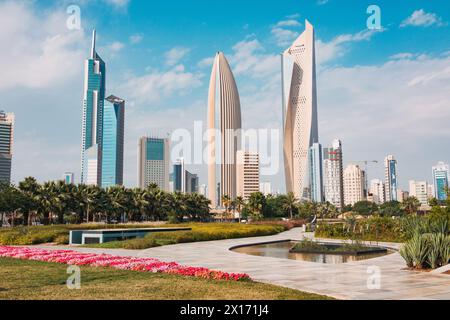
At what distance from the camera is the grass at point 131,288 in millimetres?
9297

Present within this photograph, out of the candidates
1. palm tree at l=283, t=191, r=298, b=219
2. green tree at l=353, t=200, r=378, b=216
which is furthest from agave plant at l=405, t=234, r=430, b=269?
green tree at l=353, t=200, r=378, b=216

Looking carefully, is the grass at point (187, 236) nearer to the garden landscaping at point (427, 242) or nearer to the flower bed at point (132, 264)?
the flower bed at point (132, 264)

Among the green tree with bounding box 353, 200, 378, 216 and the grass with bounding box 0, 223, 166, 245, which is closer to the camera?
the grass with bounding box 0, 223, 166, 245

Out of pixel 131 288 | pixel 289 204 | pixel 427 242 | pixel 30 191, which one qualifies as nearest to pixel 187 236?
pixel 427 242

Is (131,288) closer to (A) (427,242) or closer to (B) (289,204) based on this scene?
(A) (427,242)

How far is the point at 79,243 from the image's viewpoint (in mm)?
29562

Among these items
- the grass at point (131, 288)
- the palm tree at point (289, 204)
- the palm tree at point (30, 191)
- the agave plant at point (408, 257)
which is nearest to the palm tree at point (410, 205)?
the palm tree at point (289, 204)

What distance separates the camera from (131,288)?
1036 centimetres

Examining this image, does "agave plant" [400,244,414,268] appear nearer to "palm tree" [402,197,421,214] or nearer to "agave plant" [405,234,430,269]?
"agave plant" [405,234,430,269]

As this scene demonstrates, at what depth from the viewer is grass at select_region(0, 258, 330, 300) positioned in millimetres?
9297
